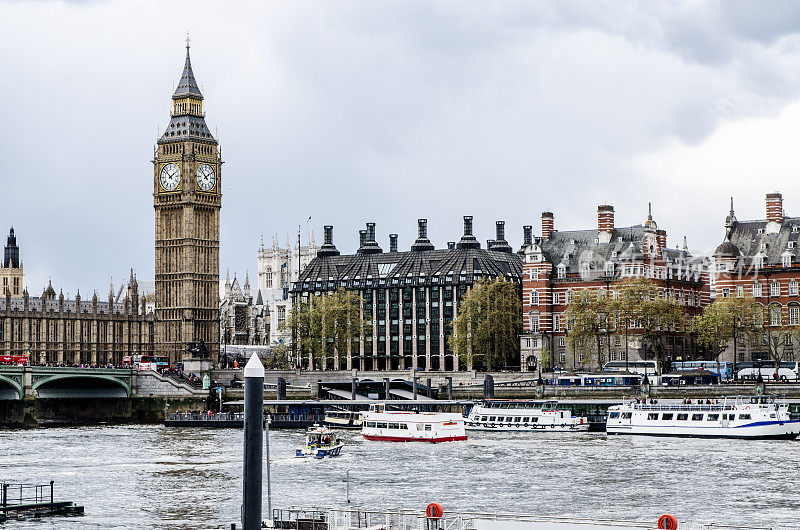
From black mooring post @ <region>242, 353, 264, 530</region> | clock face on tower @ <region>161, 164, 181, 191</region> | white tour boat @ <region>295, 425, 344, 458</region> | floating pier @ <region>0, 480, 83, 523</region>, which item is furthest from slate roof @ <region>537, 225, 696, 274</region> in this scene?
black mooring post @ <region>242, 353, 264, 530</region>

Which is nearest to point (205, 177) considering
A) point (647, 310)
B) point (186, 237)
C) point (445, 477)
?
point (186, 237)

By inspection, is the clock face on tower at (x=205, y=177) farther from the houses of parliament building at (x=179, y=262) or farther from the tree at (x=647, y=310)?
the tree at (x=647, y=310)

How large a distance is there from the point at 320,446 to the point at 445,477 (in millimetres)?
15560

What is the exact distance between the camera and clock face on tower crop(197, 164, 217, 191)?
16962cm

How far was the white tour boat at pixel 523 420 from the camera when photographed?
11331 centimetres

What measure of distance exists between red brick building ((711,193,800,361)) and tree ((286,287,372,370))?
Result: 41756 mm

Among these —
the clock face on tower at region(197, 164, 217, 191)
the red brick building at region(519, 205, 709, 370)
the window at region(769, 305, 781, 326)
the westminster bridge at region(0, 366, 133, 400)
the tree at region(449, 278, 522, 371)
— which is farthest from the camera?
the clock face on tower at region(197, 164, 217, 191)

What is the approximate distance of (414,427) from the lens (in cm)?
10731

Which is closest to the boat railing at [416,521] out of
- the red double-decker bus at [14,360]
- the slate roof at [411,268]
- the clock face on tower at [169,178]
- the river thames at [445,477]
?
the river thames at [445,477]

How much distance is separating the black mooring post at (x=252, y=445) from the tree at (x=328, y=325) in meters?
119

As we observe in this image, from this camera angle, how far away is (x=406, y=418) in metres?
108

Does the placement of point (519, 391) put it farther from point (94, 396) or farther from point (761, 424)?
point (94, 396)

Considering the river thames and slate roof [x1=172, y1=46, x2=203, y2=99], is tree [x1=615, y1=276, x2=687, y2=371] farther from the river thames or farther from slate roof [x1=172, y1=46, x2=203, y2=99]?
slate roof [x1=172, y1=46, x2=203, y2=99]

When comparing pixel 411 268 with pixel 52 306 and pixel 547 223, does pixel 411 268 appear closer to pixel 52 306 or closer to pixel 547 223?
pixel 547 223
